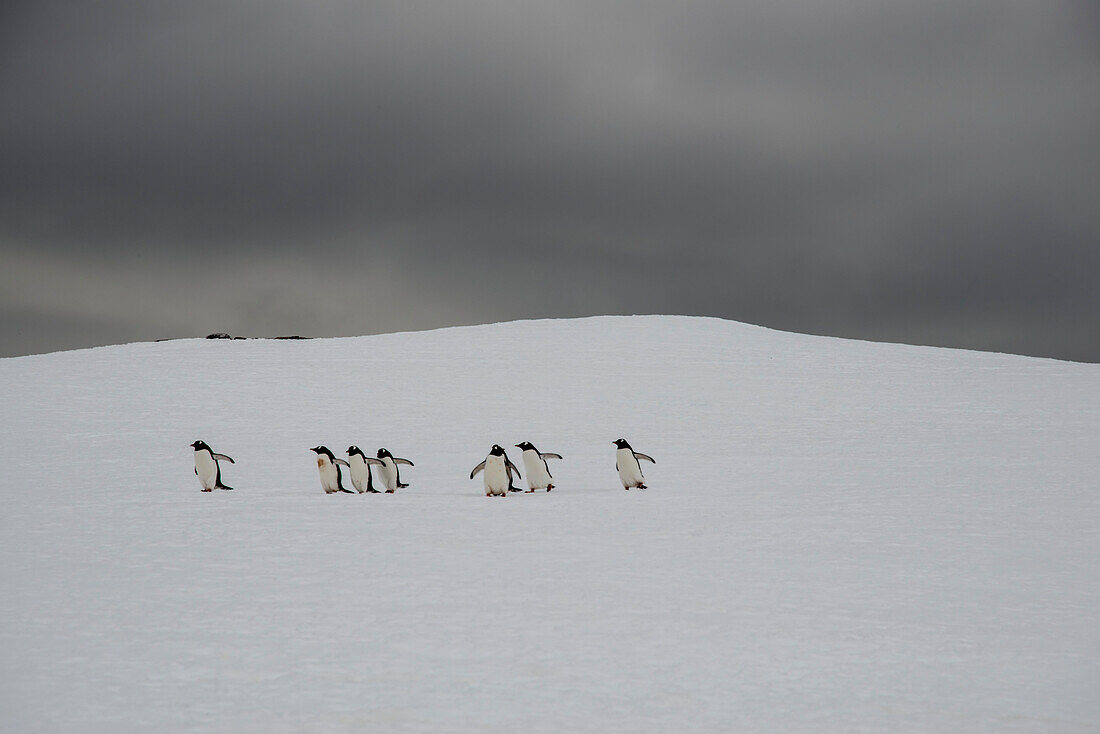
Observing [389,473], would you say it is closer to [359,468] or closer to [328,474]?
[359,468]

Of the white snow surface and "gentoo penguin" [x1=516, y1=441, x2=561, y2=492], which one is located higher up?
"gentoo penguin" [x1=516, y1=441, x2=561, y2=492]

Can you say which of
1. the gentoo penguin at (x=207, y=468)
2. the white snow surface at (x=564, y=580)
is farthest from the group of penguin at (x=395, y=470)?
the white snow surface at (x=564, y=580)

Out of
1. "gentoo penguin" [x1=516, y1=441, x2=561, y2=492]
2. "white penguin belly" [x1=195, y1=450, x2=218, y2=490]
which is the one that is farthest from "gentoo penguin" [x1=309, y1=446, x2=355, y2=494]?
"gentoo penguin" [x1=516, y1=441, x2=561, y2=492]

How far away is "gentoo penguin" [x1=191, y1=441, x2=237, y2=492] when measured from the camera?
11.0 m

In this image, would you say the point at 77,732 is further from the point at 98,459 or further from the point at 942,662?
the point at 98,459

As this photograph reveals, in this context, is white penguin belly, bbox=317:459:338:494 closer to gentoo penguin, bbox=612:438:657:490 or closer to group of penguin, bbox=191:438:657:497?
group of penguin, bbox=191:438:657:497

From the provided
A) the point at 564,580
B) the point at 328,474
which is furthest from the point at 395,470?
the point at 564,580

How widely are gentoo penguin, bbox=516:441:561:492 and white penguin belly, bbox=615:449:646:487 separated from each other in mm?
780

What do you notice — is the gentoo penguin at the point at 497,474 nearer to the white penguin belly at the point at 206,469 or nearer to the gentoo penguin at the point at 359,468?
the gentoo penguin at the point at 359,468

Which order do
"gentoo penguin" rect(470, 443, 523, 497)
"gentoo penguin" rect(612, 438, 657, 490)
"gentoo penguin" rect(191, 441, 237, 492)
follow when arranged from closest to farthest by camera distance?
"gentoo penguin" rect(470, 443, 523, 497)
"gentoo penguin" rect(191, 441, 237, 492)
"gentoo penguin" rect(612, 438, 657, 490)

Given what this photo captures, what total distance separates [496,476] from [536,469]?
807 millimetres

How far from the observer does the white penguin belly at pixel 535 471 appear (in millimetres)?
11328

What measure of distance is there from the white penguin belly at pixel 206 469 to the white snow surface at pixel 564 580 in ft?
1.25

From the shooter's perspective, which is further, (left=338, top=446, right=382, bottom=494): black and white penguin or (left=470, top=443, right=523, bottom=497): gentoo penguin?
(left=338, top=446, right=382, bottom=494): black and white penguin
